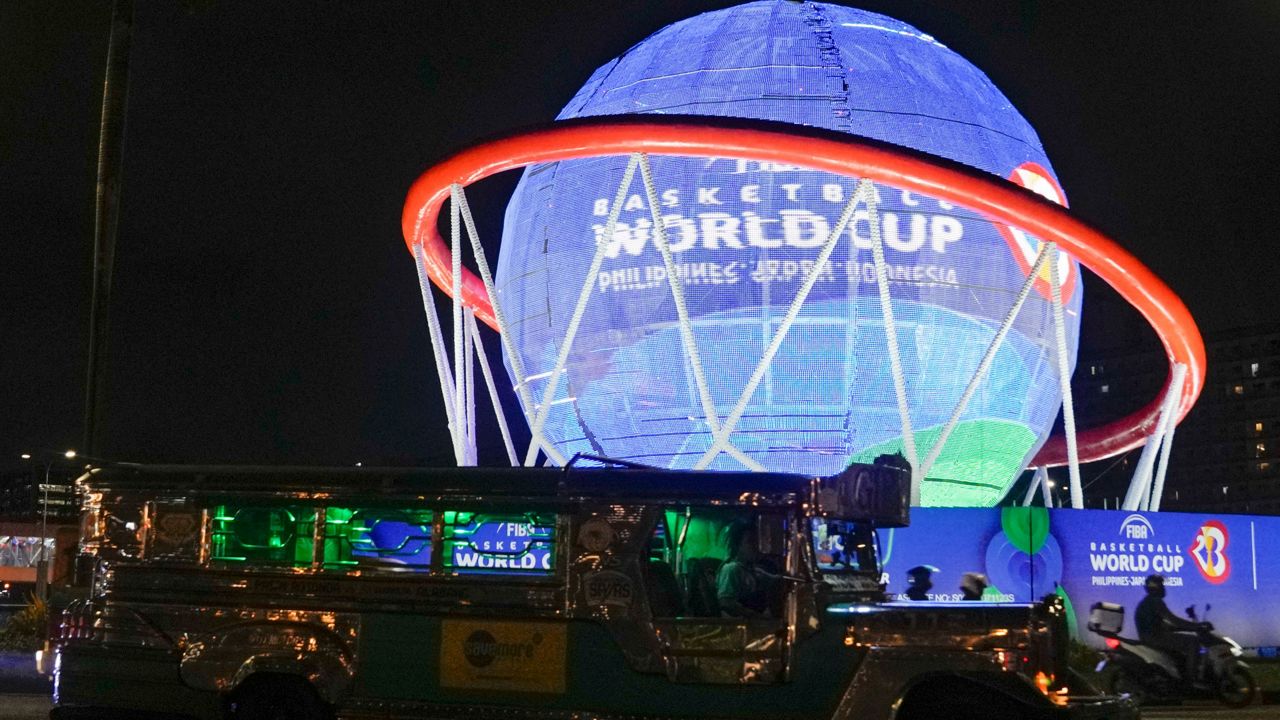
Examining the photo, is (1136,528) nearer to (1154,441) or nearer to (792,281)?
(1154,441)

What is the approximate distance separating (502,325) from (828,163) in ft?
21.2

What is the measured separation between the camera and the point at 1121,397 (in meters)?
128

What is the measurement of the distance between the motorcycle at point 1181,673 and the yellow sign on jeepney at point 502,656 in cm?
986

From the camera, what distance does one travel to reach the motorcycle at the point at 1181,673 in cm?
1667

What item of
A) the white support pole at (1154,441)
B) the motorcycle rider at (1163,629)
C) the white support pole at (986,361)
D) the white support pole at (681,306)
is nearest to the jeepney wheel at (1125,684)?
the motorcycle rider at (1163,629)

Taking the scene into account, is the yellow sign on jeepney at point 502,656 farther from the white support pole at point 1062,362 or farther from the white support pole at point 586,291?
the white support pole at point 1062,362

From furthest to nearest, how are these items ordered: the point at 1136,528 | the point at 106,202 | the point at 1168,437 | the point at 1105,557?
the point at 1168,437 → the point at 1136,528 → the point at 1105,557 → the point at 106,202

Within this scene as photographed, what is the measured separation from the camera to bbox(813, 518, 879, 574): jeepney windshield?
9.14 m

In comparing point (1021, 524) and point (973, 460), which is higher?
Result: point (973, 460)

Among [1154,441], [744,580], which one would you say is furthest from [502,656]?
[1154,441]

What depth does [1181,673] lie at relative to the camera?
16.8 metres

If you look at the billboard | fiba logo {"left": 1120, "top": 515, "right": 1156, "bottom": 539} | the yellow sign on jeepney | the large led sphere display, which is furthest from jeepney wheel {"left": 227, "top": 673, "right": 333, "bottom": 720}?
fiba logo {"left": 1120, "top": 515, "right": 1156, "bottom": 539}

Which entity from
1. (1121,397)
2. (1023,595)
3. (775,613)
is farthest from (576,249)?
(1121,397)

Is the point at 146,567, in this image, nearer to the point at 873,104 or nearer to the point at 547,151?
the point at 547,151
